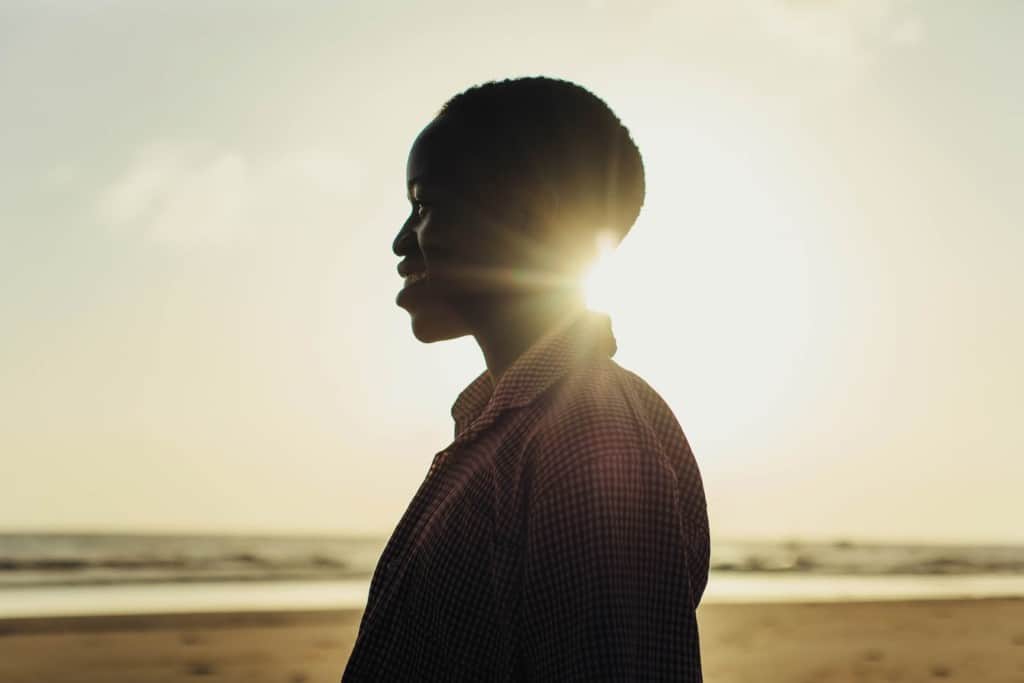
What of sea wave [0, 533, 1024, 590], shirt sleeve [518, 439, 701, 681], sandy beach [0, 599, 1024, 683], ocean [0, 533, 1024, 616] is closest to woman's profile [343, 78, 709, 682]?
shirt sleeve [518, 439, 701, 681]

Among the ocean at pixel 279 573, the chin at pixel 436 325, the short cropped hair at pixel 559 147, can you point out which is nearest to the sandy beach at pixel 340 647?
the ocean at pixel 279 573

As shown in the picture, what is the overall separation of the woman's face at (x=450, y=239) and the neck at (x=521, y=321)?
0.03 meters

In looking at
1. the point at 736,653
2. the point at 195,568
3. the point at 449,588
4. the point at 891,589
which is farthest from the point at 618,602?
the point at 195,568

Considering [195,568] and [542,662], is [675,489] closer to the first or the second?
[542,662]

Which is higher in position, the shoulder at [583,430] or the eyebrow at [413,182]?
the eyebrow at [413,182]

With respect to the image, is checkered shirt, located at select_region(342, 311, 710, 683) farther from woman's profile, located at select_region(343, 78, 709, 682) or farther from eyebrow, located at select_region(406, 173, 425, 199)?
eyebrow, located at select_region(406, 173, 425, 199)

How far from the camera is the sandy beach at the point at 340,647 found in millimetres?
6418

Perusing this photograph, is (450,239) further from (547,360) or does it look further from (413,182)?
(547,360)

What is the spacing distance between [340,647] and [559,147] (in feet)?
21.4

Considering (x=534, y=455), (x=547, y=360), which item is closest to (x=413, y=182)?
(x=547, y=360)

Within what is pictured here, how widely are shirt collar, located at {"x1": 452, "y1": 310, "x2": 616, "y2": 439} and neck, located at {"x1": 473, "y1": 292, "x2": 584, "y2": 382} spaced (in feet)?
0.06

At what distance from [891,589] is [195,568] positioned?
1304cm

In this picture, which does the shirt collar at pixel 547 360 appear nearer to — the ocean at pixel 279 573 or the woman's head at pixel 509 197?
the woman's head at pixel 509 197

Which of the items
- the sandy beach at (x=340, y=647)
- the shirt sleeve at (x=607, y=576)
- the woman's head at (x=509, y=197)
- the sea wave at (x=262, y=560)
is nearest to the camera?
the shirt sleeve at (x=607, y=576)
